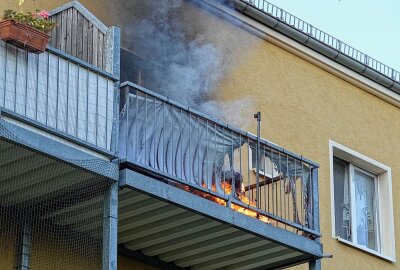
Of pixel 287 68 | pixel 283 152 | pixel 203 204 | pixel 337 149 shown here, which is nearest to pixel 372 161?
pixel 337 149

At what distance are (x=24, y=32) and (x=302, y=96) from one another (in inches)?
267

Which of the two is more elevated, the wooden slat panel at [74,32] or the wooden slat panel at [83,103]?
the wooden slat panel at [74,32]

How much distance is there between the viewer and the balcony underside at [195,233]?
42.6 feet

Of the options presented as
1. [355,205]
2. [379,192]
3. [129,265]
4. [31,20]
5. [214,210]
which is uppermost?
[379,192]

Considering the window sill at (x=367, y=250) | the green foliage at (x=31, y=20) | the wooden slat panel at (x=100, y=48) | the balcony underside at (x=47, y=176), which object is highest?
the wooden slat panel at (x=100, y=48)

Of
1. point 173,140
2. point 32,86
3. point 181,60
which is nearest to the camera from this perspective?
point 32,86

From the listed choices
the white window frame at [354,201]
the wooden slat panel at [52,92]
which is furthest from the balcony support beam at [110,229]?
the white window frame at [354,201]

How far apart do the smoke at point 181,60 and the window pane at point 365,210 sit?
2.72 metres

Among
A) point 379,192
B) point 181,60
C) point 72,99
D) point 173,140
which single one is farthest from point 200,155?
point 379,192

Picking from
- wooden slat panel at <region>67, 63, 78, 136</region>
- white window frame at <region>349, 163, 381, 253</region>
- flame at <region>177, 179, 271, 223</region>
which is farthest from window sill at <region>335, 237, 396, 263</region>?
wooden slat panel at <region>67, 63, 78, 136</region>

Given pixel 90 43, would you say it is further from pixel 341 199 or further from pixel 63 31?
pixel 341 199

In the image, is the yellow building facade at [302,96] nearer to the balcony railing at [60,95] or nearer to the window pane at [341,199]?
the window pane at [341,199]

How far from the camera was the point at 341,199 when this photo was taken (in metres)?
18.4

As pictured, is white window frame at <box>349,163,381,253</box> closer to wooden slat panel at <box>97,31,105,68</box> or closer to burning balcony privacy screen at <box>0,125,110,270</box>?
burning balcony privacy screen at <box>0,125,110,270</box>
